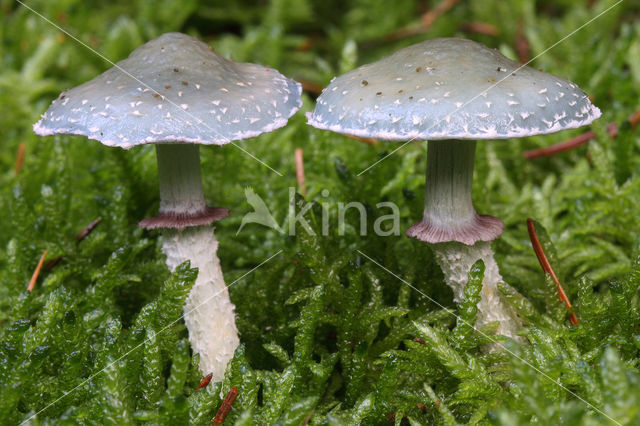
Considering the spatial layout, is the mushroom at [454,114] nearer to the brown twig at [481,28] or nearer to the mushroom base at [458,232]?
the mushroom base at [458,232]

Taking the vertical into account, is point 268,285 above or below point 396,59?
below

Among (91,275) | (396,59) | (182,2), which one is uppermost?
(396,59)

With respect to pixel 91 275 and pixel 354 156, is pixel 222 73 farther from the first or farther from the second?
pixel 354 156

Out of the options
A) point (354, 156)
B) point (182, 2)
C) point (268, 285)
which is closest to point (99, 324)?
point (268, 285)

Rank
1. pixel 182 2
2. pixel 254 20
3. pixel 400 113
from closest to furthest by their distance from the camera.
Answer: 1. pixel 400 113
2. pixel 182 2
3. pixel 254 20

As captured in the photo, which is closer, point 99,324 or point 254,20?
point 99,324

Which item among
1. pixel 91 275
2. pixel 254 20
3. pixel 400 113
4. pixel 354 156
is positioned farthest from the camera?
pixel 254 20
